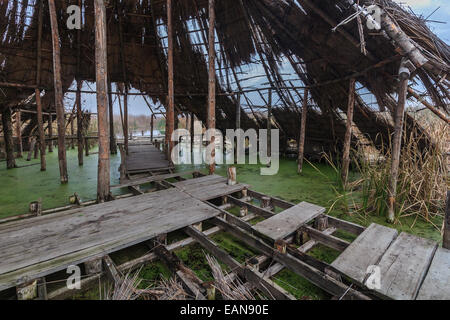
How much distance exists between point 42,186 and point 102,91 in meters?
2.80

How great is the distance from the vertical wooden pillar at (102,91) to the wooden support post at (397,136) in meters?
3.97

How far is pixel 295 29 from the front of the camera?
4.48 metres

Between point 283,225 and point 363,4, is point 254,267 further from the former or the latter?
point 363,4

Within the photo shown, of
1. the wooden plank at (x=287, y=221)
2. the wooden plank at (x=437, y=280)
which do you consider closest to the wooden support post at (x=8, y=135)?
the wooden plank at (x=287, y=221)

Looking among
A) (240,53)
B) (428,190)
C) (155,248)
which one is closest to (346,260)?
(155,248)

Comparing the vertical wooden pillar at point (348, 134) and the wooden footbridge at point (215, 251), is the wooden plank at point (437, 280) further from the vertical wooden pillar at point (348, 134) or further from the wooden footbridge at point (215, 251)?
the vertical wooden pillar at point (348, 134)

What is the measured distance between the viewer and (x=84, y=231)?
226 centimetres

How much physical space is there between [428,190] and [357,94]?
2.48m

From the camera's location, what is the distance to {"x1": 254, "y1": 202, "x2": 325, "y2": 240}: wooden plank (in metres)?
2.28

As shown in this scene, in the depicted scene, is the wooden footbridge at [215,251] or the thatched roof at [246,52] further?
the thatched roof at [246,52]

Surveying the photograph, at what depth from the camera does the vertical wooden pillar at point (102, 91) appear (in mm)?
3150

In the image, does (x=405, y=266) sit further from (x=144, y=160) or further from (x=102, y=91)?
(x=144, y=160)

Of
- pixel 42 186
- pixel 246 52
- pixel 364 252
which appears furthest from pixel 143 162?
pixel 364 252

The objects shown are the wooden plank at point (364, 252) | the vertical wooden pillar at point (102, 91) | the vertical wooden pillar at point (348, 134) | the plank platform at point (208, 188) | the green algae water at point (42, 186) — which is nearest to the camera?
the wooden plank at point (364, 252)
